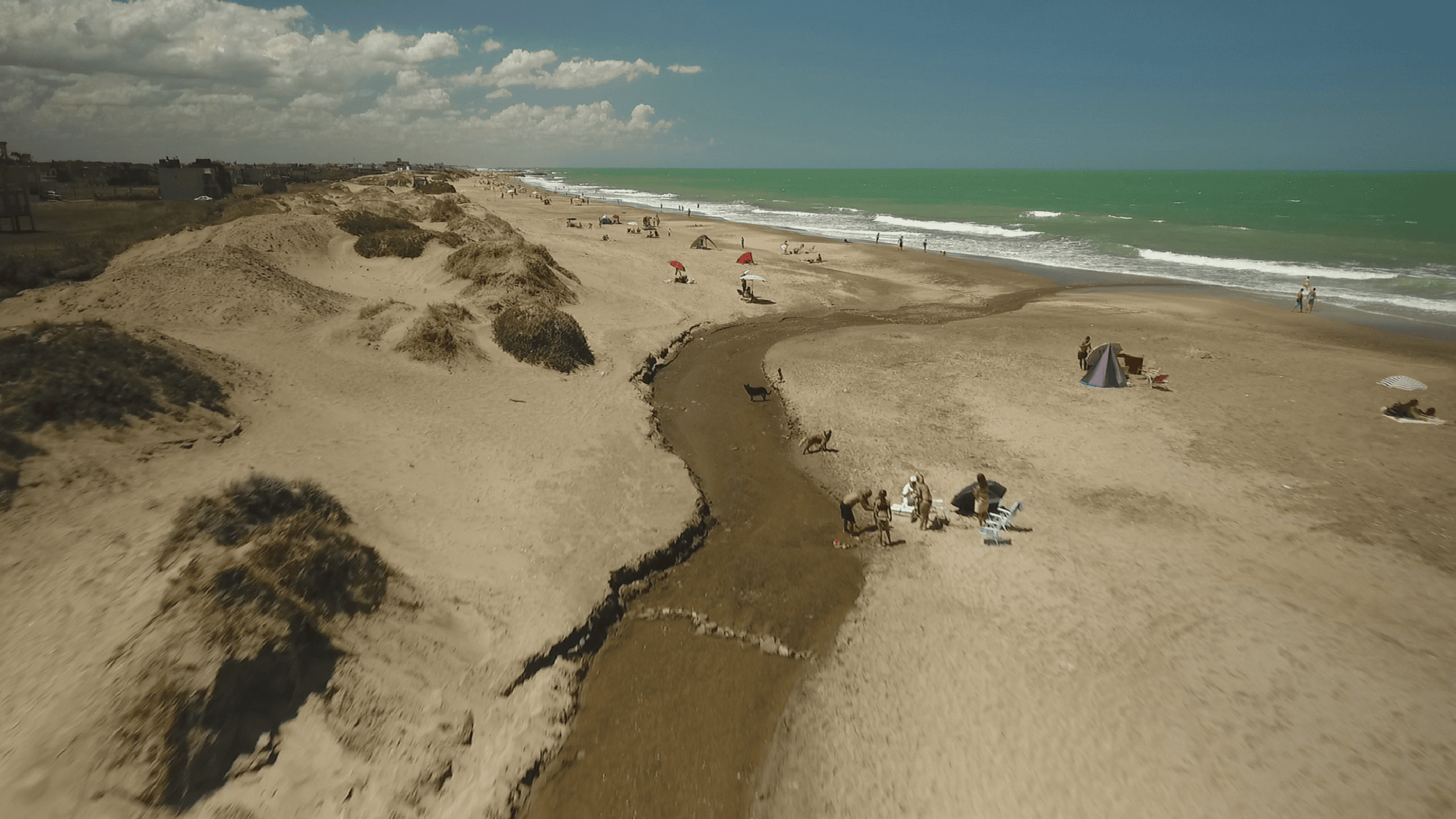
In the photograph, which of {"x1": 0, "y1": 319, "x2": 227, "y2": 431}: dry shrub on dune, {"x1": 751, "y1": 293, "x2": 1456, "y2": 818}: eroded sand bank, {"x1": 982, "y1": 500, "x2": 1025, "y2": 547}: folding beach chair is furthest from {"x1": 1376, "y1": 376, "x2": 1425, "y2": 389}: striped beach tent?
{"x1": 0, "y1": 319, "x2": 227, "y2": 431}: dry shrub on dune

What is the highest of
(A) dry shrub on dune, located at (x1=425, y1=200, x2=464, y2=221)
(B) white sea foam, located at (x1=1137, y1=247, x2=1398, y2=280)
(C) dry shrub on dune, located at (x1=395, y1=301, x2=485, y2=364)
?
(A) dry shrub on dune, located at (x1=425, y1=200, x2=464, y2=221)

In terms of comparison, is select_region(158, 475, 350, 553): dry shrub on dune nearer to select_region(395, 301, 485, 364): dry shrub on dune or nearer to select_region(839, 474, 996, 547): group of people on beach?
select_region(395, 301, 485, 364): dry shrub on dune

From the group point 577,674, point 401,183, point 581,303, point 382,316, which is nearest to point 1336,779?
point 577,674

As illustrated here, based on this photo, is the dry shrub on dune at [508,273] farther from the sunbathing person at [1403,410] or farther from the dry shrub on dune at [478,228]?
the sunbathing person at [1403,410]

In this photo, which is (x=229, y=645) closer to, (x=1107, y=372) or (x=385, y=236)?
(x=1107, y=372)

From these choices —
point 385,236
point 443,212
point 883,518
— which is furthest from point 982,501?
point 443,212
